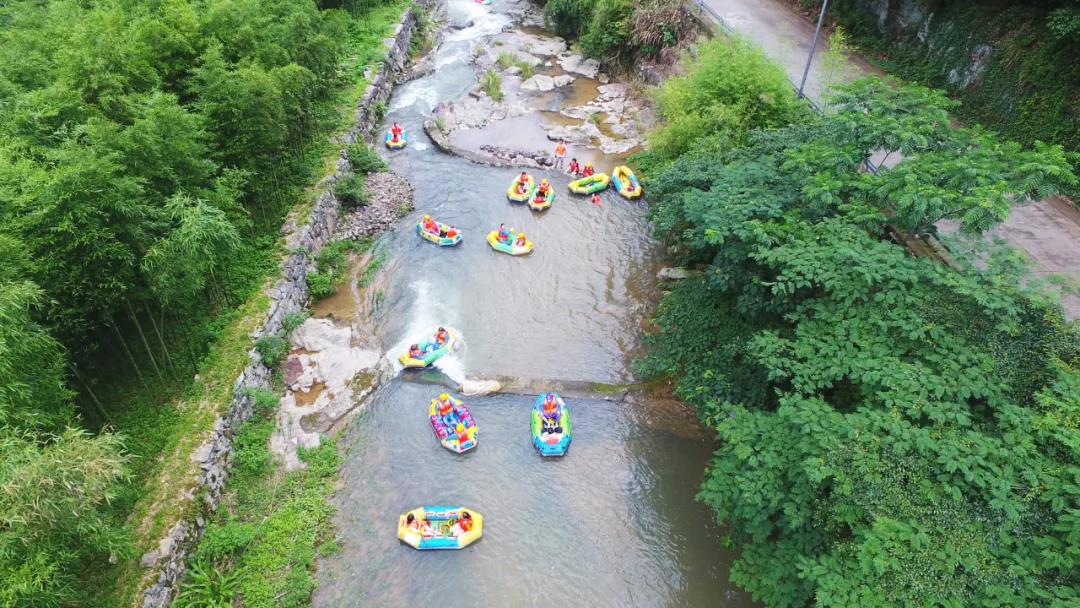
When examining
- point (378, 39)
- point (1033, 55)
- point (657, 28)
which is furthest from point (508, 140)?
point (1033, 55)

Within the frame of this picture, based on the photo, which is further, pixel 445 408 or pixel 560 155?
pixel 560 155

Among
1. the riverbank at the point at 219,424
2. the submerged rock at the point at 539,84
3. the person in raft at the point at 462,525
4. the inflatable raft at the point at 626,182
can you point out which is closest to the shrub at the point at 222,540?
the riverbank at the point at 219,424

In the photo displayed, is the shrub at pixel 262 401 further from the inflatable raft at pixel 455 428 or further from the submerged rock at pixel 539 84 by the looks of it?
the submerged rock at pixel 539 84

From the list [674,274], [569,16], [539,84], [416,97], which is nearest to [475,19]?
[569,16]

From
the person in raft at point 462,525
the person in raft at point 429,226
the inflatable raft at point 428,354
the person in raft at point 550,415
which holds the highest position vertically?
the person in raft at point 429,226

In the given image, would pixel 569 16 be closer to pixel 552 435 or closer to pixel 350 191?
pixel 350 191
